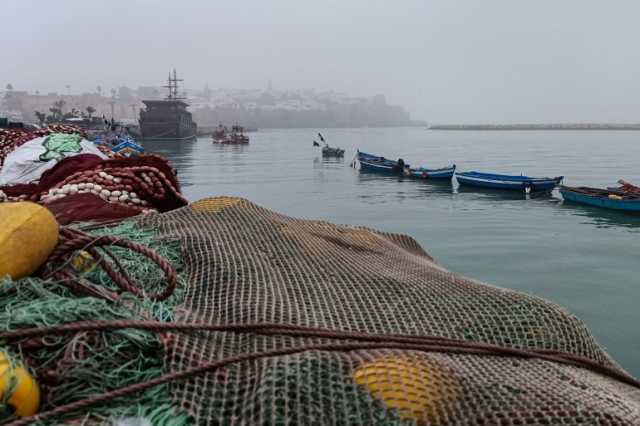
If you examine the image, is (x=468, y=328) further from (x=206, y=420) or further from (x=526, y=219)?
(x=526, y=219)

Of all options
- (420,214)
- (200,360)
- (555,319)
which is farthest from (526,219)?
(200,360)

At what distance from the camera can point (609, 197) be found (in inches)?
704

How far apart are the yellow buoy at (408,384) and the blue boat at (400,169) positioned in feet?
83.7

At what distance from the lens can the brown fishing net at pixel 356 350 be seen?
1.60 meters

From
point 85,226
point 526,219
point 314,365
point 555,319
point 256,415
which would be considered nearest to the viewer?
point 256,415

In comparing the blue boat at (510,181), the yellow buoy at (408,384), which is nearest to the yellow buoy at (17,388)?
the yellow buoy at (408,384)

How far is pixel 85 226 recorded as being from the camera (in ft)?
9.57

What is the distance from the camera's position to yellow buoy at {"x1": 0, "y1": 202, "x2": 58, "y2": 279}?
1880mm

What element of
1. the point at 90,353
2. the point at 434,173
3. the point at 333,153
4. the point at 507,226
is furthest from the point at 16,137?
the point at 333,153

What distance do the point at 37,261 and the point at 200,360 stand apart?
31.3 inches

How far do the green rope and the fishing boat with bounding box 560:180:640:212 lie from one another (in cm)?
1855

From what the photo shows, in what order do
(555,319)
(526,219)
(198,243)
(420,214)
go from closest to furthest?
(555,319), (198,243), (526,219), (420,214)

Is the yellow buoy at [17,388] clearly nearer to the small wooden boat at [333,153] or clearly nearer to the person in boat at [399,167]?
the person in boat at [399,167]

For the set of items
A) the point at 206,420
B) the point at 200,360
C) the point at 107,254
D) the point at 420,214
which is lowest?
the point at 420,214
